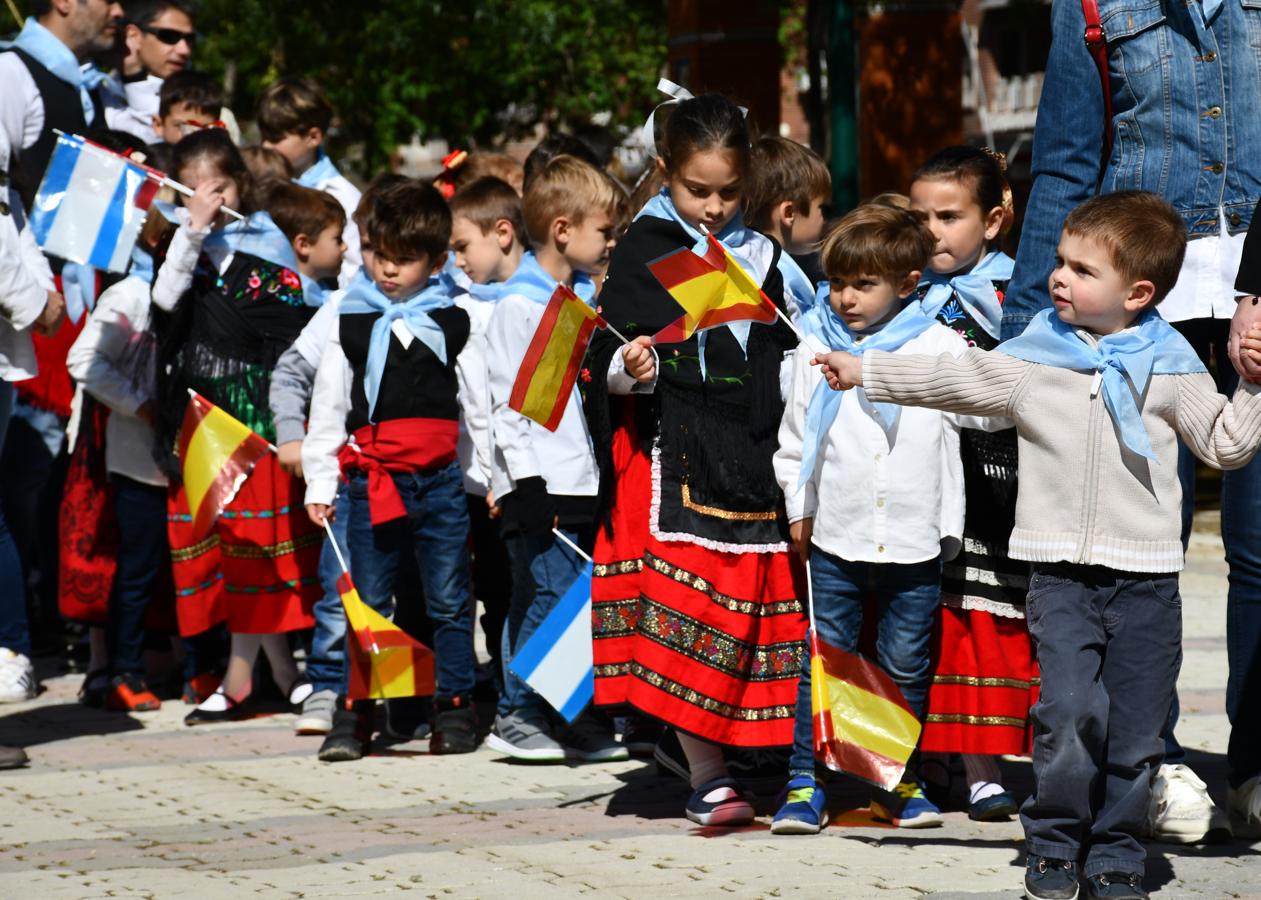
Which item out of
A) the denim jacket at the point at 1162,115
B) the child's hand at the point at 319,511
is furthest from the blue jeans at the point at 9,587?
the denim jacket at the point at 1162,115

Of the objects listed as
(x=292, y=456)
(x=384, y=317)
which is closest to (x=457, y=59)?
(x=292, y=456)

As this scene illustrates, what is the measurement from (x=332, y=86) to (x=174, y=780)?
1646cm

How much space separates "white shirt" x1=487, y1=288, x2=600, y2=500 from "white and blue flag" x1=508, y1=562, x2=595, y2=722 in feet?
1.60

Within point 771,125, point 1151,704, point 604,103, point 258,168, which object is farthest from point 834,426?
point 771,125

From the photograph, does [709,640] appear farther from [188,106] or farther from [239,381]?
[188,106]

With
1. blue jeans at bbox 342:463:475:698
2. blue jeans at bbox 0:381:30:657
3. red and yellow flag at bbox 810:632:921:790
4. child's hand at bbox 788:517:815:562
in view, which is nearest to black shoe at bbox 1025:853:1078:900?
red and yellow flag at bbox 810:632:921:790

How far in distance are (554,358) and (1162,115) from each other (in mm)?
1761

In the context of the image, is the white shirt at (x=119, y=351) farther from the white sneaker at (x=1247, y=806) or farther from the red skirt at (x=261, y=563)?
the white sneaker at (x=1247, y=806)

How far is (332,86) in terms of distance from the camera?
21719 mm

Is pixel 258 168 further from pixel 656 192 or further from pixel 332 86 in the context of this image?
pixel 332 86

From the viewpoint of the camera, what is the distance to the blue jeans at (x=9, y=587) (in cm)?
652

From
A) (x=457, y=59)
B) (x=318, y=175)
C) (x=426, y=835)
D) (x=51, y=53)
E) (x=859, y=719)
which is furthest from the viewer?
(x=457, y=59)

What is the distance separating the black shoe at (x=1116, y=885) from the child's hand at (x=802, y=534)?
4.21ft

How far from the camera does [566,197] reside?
6.34 m
